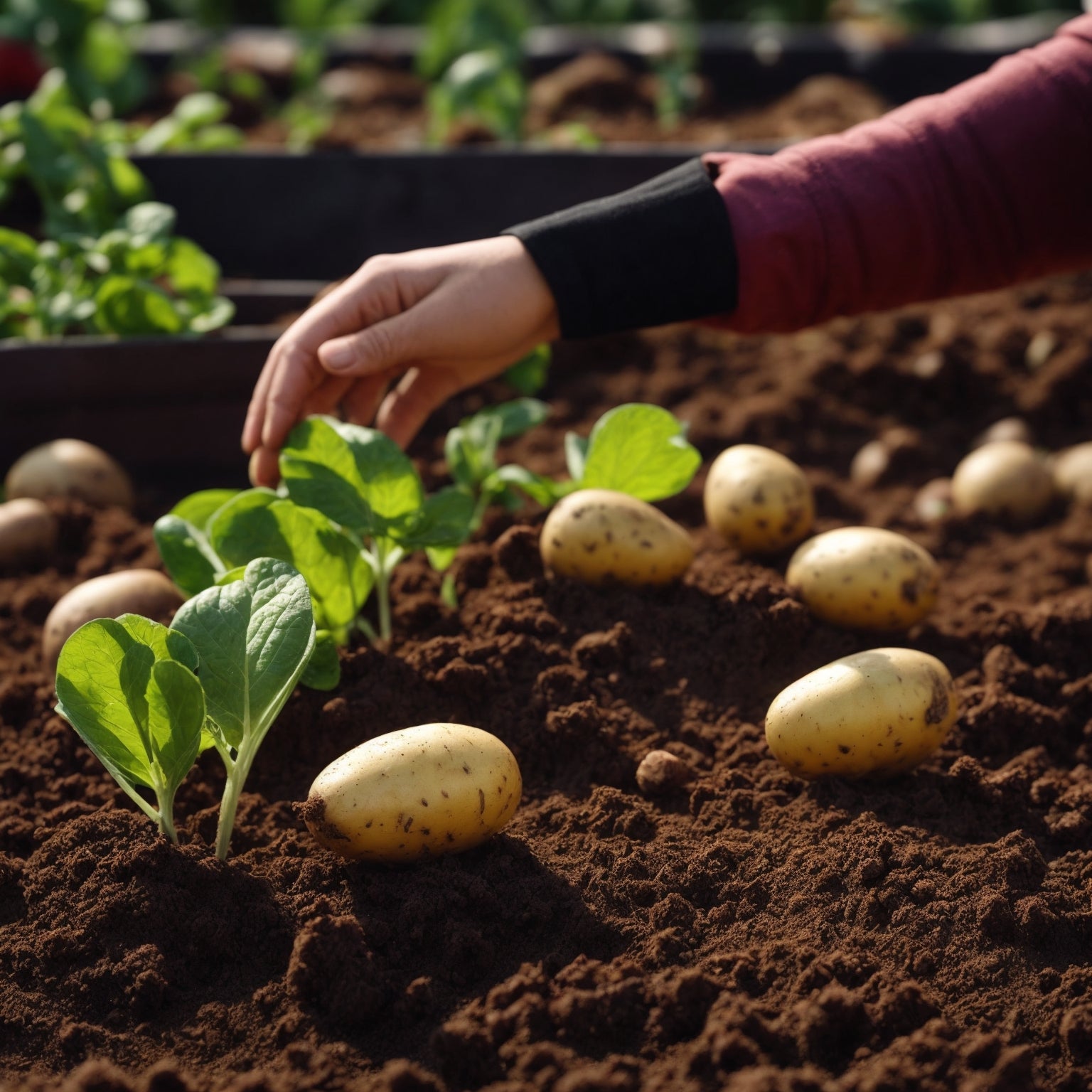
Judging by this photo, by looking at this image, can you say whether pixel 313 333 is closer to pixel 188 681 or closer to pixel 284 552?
pixel 284 552

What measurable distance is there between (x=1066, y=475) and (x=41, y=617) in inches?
90.2

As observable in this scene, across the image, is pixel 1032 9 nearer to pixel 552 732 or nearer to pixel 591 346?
pixel 591 346

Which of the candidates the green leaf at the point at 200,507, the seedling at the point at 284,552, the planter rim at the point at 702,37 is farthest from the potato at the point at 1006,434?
the planter rim at the point at 702,37

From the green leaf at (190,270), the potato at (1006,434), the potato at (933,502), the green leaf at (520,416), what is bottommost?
the potato at (933,502)

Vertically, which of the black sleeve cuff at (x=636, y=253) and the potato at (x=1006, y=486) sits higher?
the black sleeve cuff at (x=636, y=253)

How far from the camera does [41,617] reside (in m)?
2.44

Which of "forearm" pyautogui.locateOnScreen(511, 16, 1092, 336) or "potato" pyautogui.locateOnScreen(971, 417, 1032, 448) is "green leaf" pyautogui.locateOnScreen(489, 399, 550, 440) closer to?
"forearm" pyautogui.locateOnScreen(511, 16, 1092, 336)

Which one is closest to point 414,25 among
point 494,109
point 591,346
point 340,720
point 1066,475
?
point 494,109

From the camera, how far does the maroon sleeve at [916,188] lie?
7.77 feet

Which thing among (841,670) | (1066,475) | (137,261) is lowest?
(1066,475)

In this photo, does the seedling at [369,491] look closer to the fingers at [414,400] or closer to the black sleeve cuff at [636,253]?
the fingers at [414,400]

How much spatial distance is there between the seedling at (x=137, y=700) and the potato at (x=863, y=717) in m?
0.85

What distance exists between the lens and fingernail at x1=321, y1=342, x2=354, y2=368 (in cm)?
210

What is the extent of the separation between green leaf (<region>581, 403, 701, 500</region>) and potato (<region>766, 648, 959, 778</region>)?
1.84ft
